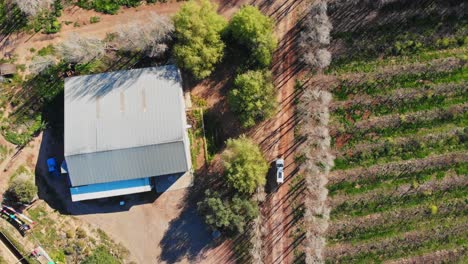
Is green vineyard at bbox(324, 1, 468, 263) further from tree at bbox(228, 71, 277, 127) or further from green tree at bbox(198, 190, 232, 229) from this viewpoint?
green tree at bbox(198, 190, 232, 229)

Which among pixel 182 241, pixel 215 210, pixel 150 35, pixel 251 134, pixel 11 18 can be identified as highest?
pixel 11 18

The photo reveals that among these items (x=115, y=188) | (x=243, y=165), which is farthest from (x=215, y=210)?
(x=115, y=188)

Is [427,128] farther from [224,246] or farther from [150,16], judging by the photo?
[150,16]

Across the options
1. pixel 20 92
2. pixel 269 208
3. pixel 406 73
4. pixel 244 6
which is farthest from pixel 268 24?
pixel 20 92

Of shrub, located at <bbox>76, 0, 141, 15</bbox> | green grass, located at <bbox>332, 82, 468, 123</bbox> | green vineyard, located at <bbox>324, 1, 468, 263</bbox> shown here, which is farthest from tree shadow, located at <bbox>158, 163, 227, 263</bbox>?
shrub, located at <bbox>76, 0, 141, 15</bbox>

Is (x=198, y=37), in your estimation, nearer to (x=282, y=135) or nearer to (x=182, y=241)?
(x=282, y=135)
